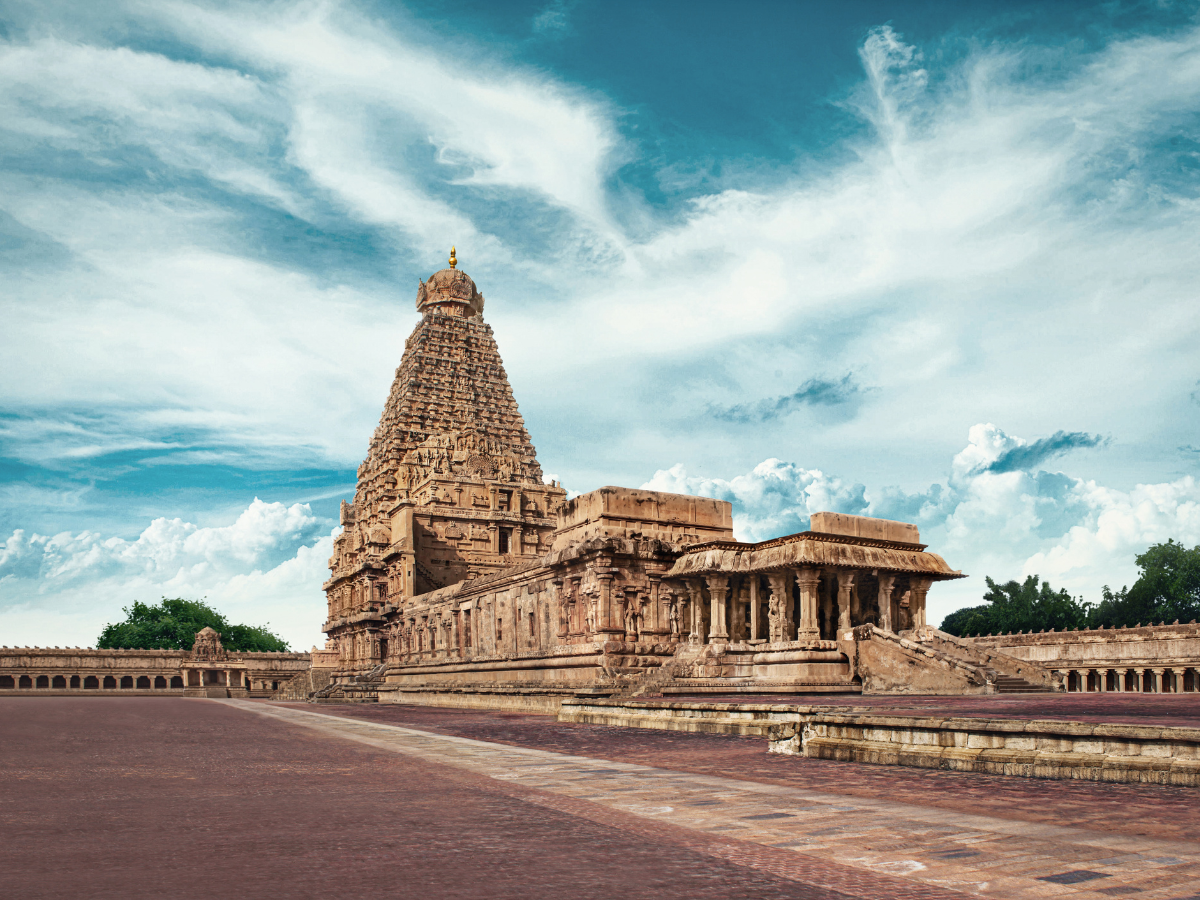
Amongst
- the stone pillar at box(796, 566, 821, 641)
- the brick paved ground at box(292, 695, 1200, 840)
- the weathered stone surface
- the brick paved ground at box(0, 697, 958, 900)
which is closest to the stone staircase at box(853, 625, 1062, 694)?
the stone pillar at box(796, 566, 821, 641)

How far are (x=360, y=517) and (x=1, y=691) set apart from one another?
3483cm

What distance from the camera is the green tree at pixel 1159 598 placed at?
3071 inches

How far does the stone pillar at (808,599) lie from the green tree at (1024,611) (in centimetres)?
4727

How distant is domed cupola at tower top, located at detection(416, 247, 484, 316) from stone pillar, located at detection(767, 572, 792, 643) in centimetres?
7073

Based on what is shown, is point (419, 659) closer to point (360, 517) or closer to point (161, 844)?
point (360, 517)

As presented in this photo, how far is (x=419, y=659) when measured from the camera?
227 feet

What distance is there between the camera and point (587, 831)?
8.77 meters

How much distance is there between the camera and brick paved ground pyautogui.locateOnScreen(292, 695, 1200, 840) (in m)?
8.98

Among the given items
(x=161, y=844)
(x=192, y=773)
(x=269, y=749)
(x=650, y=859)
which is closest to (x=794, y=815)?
(x=650, y=859)

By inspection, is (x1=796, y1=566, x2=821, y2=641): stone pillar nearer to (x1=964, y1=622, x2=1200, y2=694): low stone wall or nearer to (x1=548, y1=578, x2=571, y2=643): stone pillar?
(x1=548, y1=578, x2=571, y2=643): stone pillar

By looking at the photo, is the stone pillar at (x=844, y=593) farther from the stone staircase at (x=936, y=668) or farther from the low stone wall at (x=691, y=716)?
the low stone wall at (x=691, y=716)

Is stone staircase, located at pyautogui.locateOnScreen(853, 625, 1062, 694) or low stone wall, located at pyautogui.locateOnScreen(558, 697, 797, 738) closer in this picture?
low stone wall, located at pyautogui.locateOnScreen(558, 697, 797, 738)

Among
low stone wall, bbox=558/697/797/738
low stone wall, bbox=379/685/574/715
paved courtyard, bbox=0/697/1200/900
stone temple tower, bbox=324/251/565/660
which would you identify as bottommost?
low stone wall, bbox=379/685/574/715

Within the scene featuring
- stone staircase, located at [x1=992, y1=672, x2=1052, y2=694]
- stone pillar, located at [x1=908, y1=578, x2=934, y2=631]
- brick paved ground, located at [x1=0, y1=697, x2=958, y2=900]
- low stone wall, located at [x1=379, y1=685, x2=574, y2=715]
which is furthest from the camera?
stone pillar, located at [x1=908, y1=578, x2=934, y2=631]
